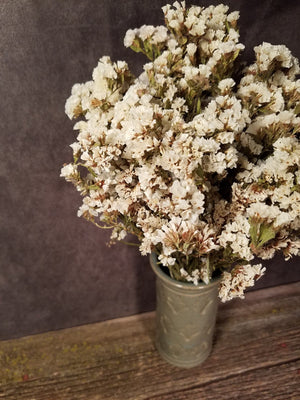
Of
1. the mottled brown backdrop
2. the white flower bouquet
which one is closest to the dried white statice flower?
the white flower bouquet

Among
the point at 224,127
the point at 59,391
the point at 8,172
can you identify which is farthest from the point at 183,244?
the point at 59,391

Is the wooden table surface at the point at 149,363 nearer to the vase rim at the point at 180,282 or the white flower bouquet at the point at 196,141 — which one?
the vase rim at the point at 180,282

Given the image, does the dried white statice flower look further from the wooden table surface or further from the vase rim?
the wooden table surface

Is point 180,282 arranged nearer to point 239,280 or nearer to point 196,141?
point 239,280

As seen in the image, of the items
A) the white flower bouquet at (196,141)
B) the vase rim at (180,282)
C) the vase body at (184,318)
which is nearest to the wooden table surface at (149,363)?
the vase body at (184,318)

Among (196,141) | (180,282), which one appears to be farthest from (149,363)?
(196,141)

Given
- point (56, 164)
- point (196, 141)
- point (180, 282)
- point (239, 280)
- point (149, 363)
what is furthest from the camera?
point (149, 363)

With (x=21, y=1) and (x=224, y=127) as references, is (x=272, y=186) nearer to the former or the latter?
(x=224, y=127)

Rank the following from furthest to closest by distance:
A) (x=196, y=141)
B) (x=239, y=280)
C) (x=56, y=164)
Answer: (x=56, y=164)
(x=239, y=280)
(x=196, y=141)
